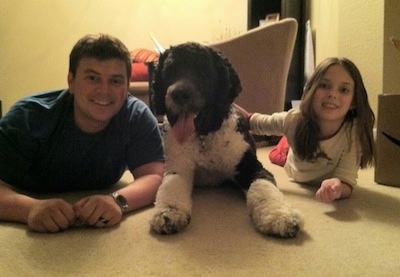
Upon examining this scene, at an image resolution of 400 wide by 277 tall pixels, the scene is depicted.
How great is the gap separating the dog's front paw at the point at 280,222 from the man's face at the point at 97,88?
2.26 feet

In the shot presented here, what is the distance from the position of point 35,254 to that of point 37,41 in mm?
4202

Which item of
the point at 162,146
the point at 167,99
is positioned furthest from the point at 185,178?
the point at 167,99

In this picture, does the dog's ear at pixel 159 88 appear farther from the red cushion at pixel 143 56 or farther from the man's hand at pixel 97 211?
the red cushion at pixel 143 56

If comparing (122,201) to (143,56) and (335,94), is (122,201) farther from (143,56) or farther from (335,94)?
(143,56)

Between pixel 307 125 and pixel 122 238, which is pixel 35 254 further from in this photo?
pixel 307 125

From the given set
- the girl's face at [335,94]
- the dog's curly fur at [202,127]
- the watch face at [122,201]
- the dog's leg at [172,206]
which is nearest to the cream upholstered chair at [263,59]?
the girl's face at [335,94]

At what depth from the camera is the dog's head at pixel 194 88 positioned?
1.42 m

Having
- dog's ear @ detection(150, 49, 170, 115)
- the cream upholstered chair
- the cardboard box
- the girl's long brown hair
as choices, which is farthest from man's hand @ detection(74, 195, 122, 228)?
the cream upholstered chair

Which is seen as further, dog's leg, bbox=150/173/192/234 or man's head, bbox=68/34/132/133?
man's head, bbox=68/34/132/133

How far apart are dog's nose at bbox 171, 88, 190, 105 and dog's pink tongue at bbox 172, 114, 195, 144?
0.07 metres

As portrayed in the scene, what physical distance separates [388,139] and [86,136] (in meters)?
1.26

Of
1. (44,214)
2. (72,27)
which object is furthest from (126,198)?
(72,27)

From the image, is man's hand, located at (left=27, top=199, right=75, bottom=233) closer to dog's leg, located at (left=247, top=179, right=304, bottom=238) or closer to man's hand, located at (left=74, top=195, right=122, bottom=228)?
man's hand, located at (left=74, top=195, right=122, bottom=228)

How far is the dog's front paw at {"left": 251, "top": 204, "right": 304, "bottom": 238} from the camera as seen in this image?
1127 millimetres
